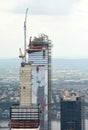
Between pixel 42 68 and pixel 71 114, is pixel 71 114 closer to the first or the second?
pixel 71 114

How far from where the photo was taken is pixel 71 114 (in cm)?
4738

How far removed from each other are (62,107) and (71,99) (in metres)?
0.83

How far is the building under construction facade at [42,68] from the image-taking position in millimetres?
56062

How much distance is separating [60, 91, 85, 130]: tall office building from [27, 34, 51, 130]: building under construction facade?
732 centimetres

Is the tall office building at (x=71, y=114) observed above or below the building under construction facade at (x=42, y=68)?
below

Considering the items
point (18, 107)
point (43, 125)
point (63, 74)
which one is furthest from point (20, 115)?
point (63, 74)

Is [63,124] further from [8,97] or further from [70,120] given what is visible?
[8,97]

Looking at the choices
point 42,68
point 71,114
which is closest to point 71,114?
point 71,114

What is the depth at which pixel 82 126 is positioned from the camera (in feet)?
161

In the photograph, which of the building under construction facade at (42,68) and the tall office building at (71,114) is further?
the building under construction facade at (42,68)

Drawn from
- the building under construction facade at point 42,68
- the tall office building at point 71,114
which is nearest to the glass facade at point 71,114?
the tall office building at point 71,114

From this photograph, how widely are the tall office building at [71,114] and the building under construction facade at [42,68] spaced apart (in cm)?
732

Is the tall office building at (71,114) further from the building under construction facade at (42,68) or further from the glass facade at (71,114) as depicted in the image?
the building under construction facade at (42,68)

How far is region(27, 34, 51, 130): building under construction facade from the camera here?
184ft
